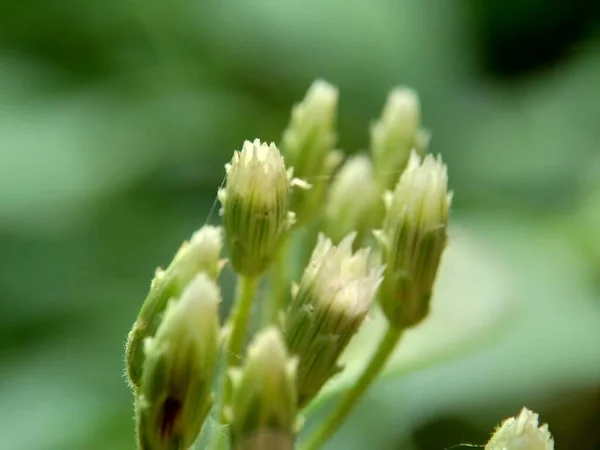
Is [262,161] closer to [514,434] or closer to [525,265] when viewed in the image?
[514,434]

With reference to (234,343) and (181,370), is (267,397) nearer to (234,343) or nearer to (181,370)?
(181,370)

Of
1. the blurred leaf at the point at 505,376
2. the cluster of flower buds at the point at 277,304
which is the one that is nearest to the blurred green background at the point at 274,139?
the blurred leaf at the point at 505,376

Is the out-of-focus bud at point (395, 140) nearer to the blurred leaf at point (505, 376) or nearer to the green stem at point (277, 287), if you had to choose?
the green stem at point (277, 287)

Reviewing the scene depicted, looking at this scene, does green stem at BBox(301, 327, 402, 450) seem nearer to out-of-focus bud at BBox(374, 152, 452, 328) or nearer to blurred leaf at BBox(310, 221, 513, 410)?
out-of-focus bud at BBox(374, 152, 452, 328)

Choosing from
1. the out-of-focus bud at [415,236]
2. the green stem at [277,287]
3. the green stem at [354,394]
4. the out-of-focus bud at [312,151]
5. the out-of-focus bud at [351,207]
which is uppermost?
the out-of-focus bud at [312,151]

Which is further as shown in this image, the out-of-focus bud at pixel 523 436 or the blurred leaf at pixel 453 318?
the blurred leaf at pixel 453 318

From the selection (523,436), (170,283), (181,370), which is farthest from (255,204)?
(523,436)
